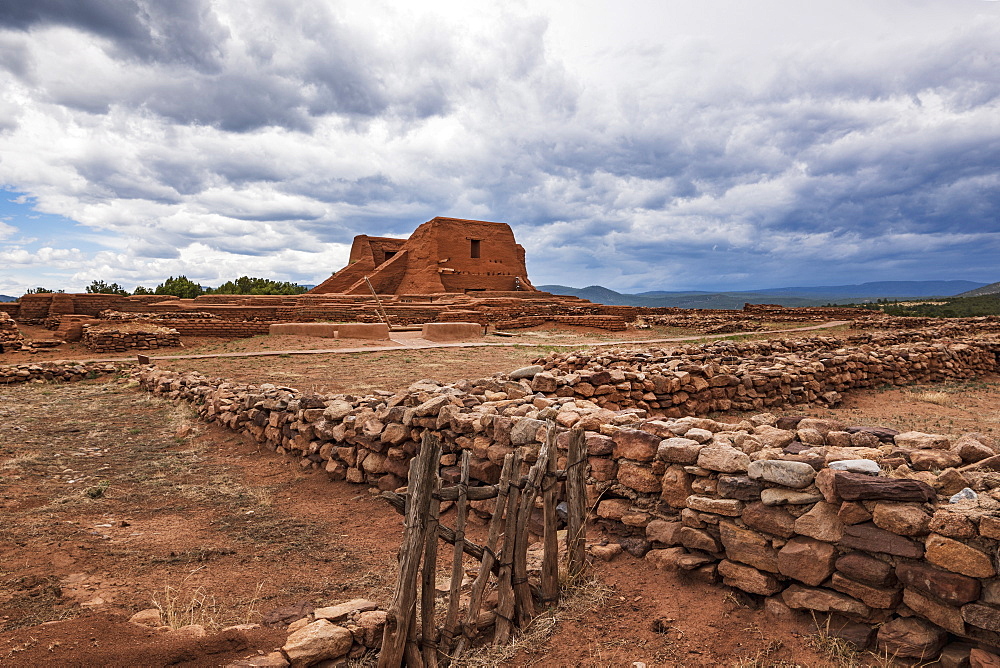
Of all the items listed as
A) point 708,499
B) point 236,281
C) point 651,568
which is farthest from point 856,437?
point 236,281

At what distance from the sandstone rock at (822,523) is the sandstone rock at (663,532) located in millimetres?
891

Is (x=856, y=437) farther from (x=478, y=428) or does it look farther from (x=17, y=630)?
(x=17, y=630)

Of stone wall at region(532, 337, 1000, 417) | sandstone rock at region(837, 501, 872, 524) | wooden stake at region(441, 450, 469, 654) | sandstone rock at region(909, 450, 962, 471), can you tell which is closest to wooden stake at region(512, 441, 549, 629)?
wooden stake at region(441, 450, 469, 654)

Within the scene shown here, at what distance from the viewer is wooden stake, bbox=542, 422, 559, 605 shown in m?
3.74

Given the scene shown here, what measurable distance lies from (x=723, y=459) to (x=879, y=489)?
929 millimetres

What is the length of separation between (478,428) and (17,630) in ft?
11.9

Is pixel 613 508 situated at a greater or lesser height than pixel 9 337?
lesser

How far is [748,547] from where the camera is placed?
363 cm

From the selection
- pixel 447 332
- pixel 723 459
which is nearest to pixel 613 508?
pixel 723 459

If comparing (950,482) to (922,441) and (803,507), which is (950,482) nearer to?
(803,507)

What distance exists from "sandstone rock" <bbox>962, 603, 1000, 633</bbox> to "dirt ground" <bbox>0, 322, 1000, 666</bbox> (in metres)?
0.55

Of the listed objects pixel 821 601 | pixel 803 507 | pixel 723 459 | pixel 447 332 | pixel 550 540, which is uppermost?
pixel 447 332

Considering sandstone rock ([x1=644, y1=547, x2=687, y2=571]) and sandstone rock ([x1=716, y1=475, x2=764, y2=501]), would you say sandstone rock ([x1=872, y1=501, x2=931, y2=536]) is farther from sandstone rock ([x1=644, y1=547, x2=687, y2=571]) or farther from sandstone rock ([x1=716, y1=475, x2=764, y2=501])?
sandstone rock ([x1=644, y1=547, x2=687, y2=571])

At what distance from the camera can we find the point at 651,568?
4.13 metres
